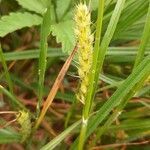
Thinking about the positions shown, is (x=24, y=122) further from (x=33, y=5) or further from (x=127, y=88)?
(x=33, y=5)

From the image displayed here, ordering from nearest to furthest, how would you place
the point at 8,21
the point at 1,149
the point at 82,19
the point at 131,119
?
the point at 82,19 < the point at 8,21 < the point at 131,119 < the point at 1,149

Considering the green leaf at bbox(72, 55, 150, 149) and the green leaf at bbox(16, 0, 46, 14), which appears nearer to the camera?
the green leaf at bbox(72, 55, 150, 149)

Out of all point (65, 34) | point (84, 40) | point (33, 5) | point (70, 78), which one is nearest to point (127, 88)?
point (84, 40)

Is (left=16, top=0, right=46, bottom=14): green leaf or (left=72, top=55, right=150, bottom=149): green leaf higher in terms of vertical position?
(left=16, top=0, right=46, bottom=14): green leaf

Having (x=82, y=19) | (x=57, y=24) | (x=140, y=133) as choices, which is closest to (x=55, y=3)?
(x=57, y=24)

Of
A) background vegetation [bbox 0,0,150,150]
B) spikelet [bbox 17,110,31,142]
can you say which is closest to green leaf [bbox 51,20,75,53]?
background vegetation [bbox 0,0,150,150]

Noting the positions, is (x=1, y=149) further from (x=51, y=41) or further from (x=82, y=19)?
(x=82, y=19)

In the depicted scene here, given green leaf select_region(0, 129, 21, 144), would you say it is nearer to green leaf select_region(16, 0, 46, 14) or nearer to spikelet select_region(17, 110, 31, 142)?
spikelet select_region(17, 110, 31, 142)
